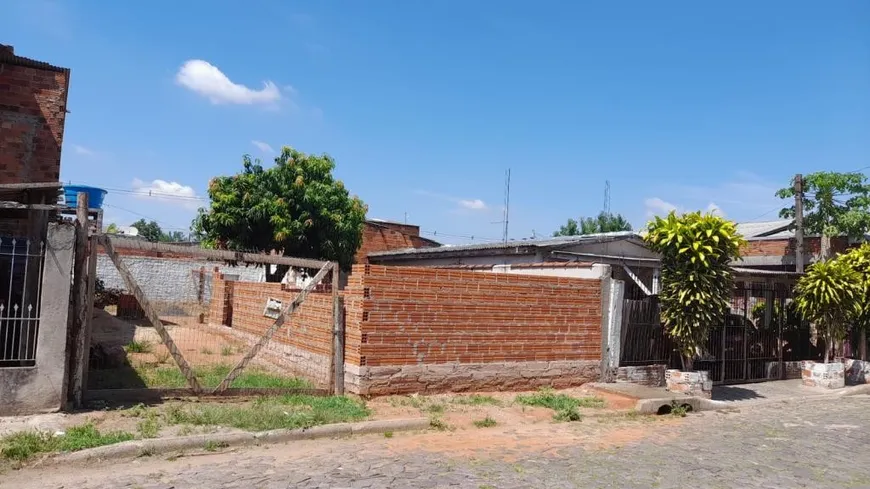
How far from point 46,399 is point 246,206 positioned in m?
13.0

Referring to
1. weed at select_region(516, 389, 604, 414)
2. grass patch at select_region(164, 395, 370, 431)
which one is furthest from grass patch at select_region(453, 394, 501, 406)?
grass patch at select_region(164, 395, 370, 431)

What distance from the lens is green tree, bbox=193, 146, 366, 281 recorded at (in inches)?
775

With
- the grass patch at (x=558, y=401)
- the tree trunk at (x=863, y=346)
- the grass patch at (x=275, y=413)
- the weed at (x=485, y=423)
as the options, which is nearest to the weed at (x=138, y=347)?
the grass patch at (x=275, y=413)

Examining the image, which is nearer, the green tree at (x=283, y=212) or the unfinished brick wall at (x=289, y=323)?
the unfinished brick wall at (x=289, y=323)

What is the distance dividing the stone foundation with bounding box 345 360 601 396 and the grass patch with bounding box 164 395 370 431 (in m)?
0.48

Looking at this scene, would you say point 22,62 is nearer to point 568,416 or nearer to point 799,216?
point 568,416

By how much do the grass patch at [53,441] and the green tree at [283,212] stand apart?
12.9m

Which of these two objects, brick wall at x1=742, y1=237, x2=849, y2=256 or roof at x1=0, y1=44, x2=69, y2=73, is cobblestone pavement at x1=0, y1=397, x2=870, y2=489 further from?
brick wall at x1=742, y1=237, x2=849, y2=256

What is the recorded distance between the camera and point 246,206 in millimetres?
19859

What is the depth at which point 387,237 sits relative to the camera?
100ft

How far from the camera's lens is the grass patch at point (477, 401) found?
9.62m

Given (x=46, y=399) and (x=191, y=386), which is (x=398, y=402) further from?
(x=46, y=399)

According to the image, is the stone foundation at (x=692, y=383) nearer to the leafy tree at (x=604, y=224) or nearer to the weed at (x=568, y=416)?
the weed at (x=568, y=416)

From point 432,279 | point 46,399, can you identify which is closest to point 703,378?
point 432,279
